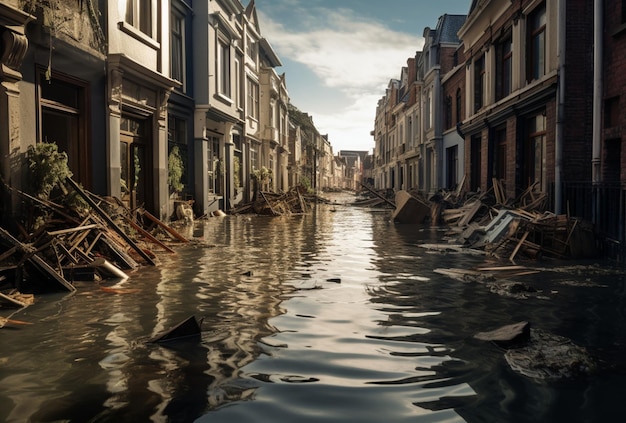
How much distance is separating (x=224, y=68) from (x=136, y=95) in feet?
33.3

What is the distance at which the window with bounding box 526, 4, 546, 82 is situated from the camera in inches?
566

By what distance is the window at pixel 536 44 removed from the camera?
14.4 m

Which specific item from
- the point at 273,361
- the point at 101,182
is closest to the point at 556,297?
the point at 273,361

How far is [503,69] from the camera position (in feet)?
59.3

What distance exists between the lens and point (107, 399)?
126 inches

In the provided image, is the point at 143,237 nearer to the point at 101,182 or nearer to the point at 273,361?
the point at 101,182

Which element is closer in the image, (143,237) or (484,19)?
(143,237)

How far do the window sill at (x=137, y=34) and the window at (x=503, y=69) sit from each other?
1155 cm

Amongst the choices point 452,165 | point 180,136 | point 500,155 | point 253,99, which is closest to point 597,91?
point 500,155

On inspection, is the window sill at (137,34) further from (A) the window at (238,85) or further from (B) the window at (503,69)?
(B) the window at (503,69)

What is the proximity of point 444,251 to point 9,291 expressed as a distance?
316 inches

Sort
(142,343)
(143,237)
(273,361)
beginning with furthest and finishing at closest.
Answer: (143,237) → (142,343) → (273,361)

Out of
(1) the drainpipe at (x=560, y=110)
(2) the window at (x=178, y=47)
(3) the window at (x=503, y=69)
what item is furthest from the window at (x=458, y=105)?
(2) the window at (x=178, y=47)

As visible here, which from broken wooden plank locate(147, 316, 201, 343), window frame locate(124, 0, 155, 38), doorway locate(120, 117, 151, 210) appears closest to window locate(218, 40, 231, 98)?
window frame locate(124, 0, 155, 38)
